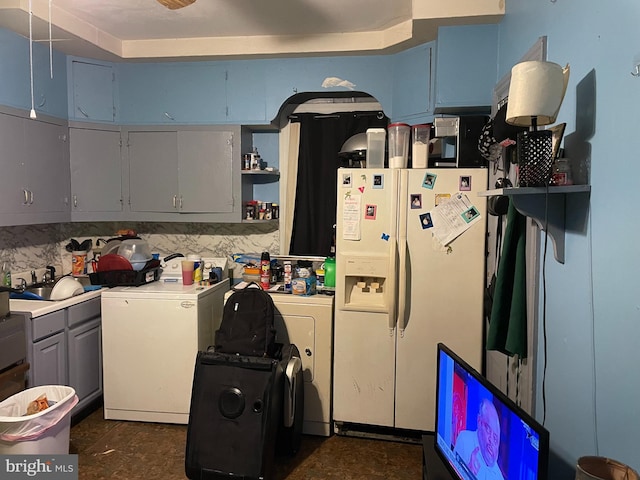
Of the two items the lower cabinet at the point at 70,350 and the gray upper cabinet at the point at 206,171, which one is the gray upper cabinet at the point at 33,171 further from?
the gray upper cabinet at the point at 206,171

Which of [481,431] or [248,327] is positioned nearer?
[481,431]

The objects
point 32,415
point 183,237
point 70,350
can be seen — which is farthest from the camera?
point 183,237

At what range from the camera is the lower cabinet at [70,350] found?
2.65 meters

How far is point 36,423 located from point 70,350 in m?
0.73

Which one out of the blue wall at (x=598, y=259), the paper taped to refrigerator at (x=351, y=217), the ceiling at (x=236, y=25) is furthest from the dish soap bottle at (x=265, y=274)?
the blue wall at (x=598, y=259)

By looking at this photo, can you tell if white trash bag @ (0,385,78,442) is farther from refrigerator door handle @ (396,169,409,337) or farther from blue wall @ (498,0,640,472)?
blue wall @ (498,0,640,472)

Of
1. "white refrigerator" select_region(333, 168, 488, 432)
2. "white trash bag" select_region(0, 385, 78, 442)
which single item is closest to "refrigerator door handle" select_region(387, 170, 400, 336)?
"white refrigerator" select_region(333, 168, 488, 432)

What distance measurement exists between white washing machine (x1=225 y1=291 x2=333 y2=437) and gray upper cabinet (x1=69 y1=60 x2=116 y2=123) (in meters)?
1.73

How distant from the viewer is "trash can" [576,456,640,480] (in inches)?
38.5

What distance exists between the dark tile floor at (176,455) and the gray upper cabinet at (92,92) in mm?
2164

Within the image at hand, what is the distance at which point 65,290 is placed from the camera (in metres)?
2.94

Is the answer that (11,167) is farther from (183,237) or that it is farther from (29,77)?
(183,237)

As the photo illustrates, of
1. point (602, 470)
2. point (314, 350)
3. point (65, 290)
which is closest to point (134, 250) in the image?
point (65, 290)

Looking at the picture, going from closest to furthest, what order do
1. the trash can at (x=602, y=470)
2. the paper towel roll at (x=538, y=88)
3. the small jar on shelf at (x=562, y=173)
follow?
the trash can at (x=602, y=470), the paper towel roll at (x=538, y=88), the small jar on shelf at (x=562, y=173)
